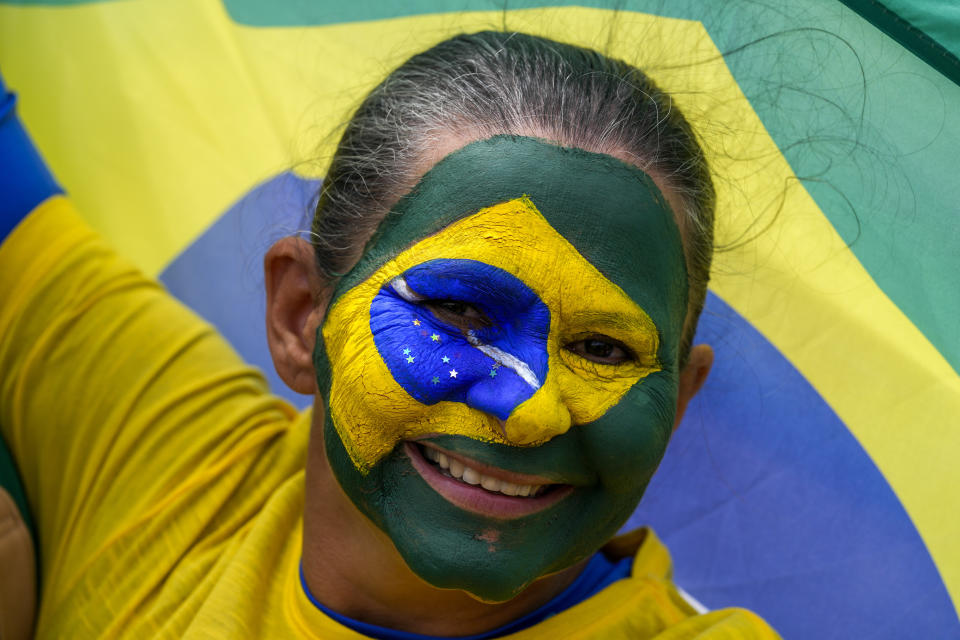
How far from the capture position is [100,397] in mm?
2168

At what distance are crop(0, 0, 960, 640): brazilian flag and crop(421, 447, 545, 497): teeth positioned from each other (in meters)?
0.73

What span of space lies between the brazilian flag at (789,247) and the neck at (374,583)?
1.94ft

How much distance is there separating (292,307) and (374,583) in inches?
20.2

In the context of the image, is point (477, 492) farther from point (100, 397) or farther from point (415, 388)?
point (100, 397)

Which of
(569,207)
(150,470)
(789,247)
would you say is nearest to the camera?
(569,207)

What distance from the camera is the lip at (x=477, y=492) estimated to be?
145 centimetres

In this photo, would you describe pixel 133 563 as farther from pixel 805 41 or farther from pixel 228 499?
pixel 805 41

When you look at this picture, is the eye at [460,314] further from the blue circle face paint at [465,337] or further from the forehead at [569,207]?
the forehead at [569,207]

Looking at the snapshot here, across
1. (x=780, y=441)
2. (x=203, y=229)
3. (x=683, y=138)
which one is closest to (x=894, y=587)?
(x=780, y=441)

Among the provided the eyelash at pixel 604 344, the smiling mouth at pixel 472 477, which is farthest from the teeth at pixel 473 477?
the eyelash at pixel 604 344

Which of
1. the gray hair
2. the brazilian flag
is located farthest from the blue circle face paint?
the brazilian flag

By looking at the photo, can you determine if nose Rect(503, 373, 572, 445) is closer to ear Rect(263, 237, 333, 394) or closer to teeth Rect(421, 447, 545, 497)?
teeth Rect(421, 447, 545, 497)

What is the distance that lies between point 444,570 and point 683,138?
33.3 inches

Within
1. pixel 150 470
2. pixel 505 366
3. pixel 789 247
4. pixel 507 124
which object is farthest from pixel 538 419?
pixel 150 470
